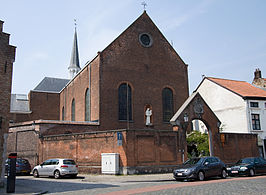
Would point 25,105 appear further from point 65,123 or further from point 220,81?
point 220,81

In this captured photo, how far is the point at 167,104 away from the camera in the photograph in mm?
33688

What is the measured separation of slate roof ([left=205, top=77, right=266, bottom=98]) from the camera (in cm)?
3221

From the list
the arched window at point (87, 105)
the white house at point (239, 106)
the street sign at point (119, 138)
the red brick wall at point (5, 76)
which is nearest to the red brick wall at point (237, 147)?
the white house at point (239, 106)

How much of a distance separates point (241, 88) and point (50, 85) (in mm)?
30213

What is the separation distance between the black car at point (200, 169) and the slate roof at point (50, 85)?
34594mm

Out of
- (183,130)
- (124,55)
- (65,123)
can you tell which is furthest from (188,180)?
(124,55)

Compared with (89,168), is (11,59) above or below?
above

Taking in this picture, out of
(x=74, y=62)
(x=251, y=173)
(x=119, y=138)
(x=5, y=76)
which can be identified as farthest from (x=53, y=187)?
(x=74, y=62)

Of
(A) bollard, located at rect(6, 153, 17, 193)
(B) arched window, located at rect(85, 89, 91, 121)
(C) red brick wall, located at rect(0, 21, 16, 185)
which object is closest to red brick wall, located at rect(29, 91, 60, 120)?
(B) arched window, located at rect(85, 89, 91, 121)

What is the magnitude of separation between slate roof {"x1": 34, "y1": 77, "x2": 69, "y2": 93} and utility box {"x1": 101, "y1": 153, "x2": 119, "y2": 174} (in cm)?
2877

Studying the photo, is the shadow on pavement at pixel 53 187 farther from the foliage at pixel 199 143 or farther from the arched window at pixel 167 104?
the arched window at pixel 167 104

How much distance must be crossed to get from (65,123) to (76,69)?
3789 cm

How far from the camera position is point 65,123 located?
88.7 ft

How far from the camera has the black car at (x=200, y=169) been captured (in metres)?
16.1
